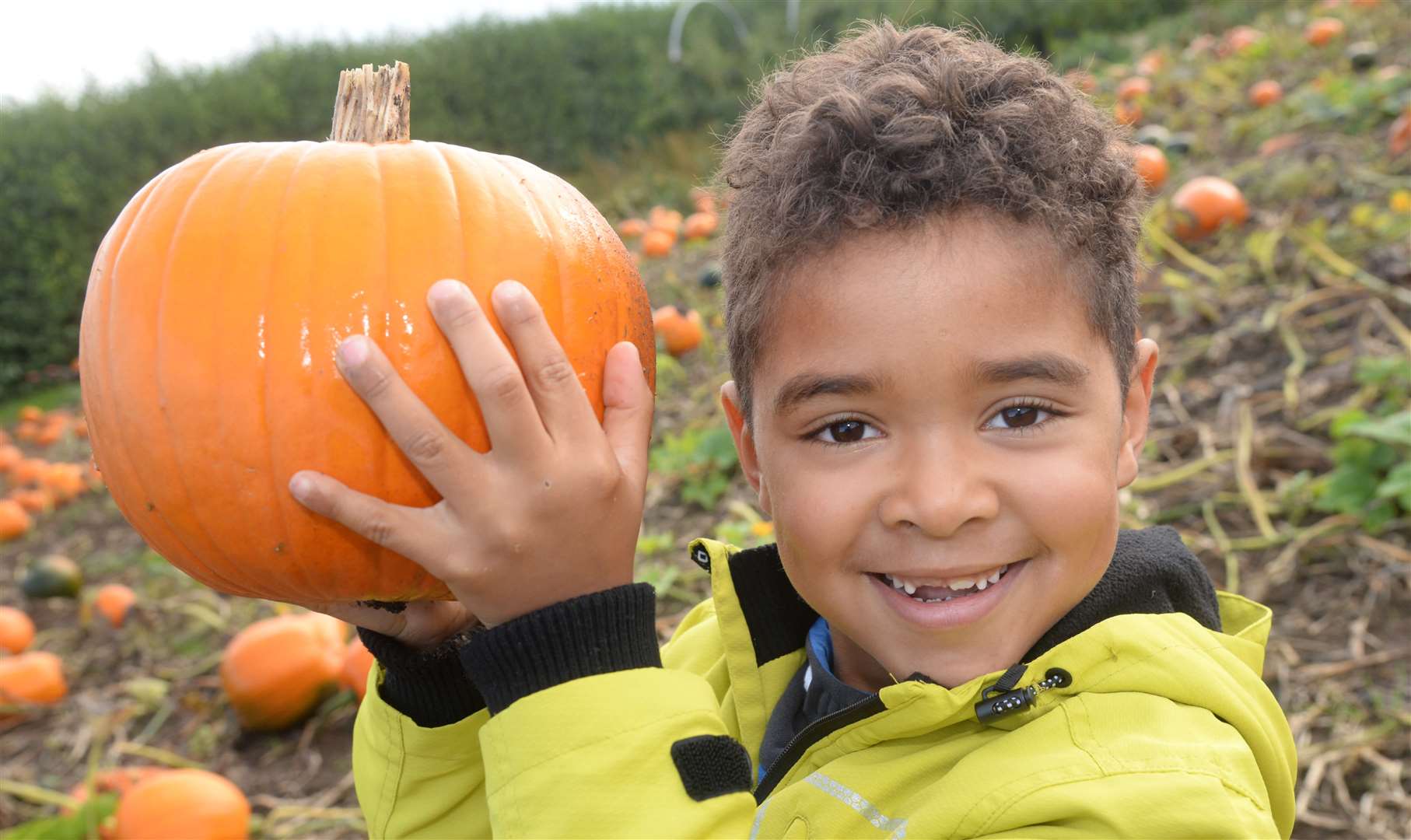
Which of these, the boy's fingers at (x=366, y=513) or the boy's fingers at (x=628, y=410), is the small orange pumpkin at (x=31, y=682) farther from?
the boy's fingers at (x=628, y=410)

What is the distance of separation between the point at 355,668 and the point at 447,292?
116 inches

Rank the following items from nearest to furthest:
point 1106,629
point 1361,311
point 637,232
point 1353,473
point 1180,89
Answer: point 1106,629 < point 1353,473 < point 1361,311 < point 1180,89 < point 637,232

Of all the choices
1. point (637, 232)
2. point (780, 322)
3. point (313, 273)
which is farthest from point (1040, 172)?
point (637, 232)

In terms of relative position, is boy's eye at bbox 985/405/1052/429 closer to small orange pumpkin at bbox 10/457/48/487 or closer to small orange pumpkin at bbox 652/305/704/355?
small orange pumpkin at bbox 652/305/704/355

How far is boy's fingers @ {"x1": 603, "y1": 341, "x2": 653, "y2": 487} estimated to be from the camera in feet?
5.50

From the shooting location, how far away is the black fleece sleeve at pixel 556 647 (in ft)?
5.08

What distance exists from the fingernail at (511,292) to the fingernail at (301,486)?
38 centimetres

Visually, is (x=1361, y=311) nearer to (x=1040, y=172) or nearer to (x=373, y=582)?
(x=1040, y=172)

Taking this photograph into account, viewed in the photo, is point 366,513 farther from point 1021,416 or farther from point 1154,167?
point 1154,167

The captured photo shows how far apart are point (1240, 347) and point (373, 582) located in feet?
13.2

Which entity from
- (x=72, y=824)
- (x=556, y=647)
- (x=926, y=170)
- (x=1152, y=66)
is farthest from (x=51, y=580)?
(x=1152, y=66)

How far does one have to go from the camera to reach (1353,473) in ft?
11.5

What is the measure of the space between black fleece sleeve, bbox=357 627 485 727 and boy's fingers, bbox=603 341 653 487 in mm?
576

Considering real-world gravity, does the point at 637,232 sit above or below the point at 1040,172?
below
